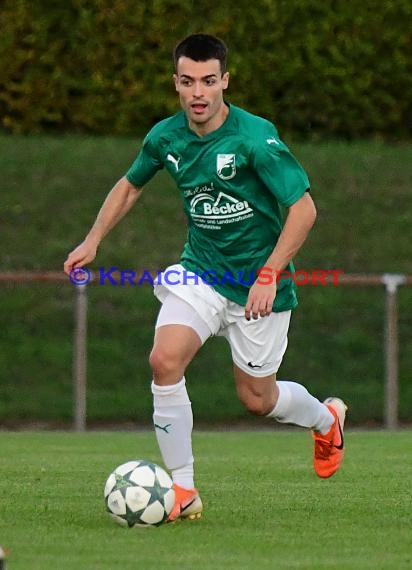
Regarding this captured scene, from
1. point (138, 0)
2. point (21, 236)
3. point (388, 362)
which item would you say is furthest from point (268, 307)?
point (138, 0)

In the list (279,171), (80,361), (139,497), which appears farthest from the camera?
(80,361)

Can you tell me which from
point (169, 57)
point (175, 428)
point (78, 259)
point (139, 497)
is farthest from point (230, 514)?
point (169, 57)

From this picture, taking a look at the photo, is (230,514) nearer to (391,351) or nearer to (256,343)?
(256,343)

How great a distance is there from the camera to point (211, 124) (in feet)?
25.3

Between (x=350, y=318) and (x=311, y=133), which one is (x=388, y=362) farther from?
(x=311, y=133)

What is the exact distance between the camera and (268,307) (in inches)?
290

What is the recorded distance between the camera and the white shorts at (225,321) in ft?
25.5

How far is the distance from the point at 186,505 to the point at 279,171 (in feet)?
5.51

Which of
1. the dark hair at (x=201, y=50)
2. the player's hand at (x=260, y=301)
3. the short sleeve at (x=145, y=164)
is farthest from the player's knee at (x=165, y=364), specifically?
the dark hair at (x=201, y=50)

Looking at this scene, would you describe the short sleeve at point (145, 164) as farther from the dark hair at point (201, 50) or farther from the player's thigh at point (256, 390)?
the player's thigh at point (256, 390)

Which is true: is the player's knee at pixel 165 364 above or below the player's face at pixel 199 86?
below

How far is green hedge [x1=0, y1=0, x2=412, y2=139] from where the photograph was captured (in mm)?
19344

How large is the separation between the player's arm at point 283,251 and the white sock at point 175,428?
54 cm

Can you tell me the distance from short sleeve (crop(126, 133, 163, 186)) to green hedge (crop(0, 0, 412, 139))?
1130 centimetres
